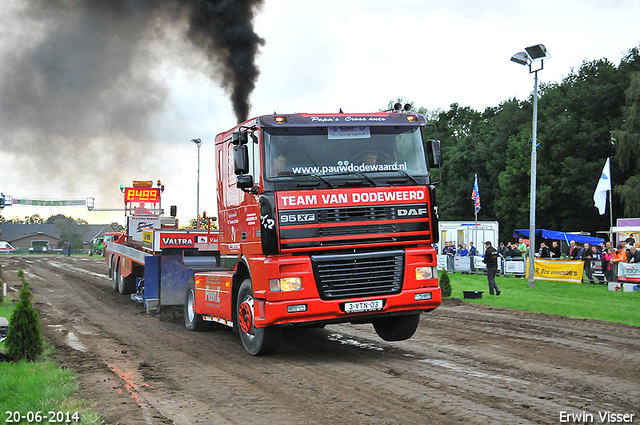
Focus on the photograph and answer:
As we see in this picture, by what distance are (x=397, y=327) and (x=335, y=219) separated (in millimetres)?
2603

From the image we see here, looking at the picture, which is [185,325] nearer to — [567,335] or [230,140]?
[230,140]

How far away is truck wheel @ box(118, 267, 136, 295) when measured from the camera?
18.4m

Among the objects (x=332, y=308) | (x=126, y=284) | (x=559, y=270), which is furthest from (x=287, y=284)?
(x=559, y=270)

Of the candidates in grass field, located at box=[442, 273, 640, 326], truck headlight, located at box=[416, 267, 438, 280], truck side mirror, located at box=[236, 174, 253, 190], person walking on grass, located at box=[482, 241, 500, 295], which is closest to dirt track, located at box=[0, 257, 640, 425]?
truck headlight, located at box=[416, 267, 438, 280]

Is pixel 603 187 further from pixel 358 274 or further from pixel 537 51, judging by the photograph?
pixel 358 274

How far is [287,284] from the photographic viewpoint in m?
8.19

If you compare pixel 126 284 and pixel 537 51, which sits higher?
pixel 537 51

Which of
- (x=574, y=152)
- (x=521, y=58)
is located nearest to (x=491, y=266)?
(x=521, y=58)

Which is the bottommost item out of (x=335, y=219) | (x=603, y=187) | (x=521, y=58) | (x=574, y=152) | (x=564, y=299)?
(x=564, y=299)

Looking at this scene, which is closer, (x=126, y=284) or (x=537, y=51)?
(x=126, y=284)

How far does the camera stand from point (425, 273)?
8.67 metres

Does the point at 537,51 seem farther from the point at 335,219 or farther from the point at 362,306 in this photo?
the point at 362,306

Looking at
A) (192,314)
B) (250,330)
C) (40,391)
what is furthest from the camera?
(192,314)

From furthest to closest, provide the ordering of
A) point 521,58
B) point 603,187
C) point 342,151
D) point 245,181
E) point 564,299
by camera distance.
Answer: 1. point 603,187
2. point 521,58
3. point 564,299
4. point 342,151
5. point 245,181
